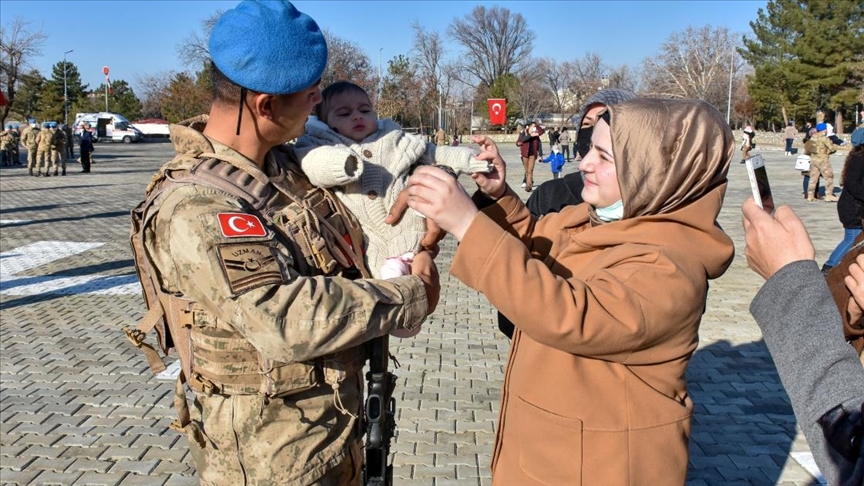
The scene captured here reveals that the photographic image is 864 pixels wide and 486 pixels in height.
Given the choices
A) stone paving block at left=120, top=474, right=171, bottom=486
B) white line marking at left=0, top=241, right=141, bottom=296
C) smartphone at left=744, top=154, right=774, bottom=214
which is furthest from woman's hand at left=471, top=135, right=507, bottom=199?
white line marking at left=0, top=241, right=141, bottom=296

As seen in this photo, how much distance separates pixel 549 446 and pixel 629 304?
0.49 metres

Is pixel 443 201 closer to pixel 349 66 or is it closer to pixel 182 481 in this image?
pixel 182 481

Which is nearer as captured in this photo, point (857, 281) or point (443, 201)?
point (443, 201)

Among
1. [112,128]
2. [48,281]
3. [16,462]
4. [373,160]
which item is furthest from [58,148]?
[112,128]

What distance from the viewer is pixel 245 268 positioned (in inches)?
67.2

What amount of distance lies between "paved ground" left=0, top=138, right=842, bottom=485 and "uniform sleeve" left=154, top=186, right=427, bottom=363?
2.61 metres

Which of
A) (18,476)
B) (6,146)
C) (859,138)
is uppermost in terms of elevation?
(859,138)

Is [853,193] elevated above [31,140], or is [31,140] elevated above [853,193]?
[853,193]

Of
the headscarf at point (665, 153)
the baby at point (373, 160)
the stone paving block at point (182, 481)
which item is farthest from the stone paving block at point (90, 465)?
the headscarf at point (665, 153)

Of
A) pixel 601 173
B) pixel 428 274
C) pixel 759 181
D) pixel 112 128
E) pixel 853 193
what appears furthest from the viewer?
pixel 112 128

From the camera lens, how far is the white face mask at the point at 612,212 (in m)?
1.96

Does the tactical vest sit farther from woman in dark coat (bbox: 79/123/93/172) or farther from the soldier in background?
woman in dark coat (bbox: 79/123/93/172)

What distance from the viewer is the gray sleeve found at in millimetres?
1624

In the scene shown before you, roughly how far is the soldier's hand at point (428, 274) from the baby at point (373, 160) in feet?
0.88
